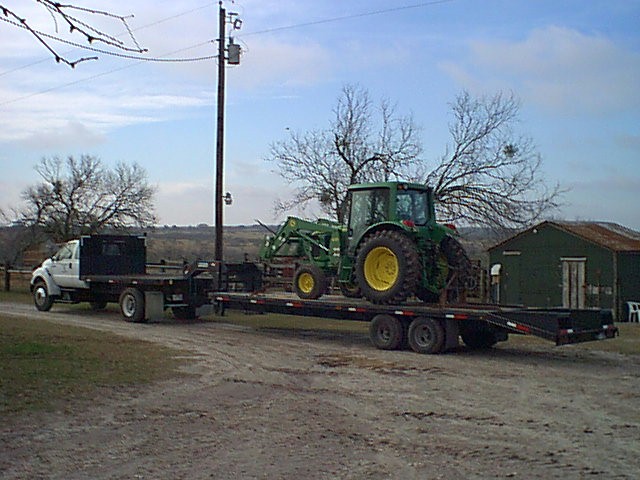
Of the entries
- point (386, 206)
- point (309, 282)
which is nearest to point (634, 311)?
point (386, 206)

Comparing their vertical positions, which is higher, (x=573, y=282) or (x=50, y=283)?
(x=573, y=282)

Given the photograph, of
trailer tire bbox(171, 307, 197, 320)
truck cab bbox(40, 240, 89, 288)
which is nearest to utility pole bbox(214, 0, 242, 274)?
trailer tire bbox(171, 307, 197, 320)

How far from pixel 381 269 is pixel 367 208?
4.86 ft

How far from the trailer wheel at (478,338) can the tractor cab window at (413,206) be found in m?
2.35

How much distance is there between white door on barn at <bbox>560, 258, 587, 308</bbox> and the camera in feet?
94.4

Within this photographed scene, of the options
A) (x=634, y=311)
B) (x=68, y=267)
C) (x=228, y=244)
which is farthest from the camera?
(x=228, y=244)

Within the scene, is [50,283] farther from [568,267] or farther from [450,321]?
[568,267]

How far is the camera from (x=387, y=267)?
16047mm

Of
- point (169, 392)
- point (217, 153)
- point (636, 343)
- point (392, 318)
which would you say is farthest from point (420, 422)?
point (217, 153)

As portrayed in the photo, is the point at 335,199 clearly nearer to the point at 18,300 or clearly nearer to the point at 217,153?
the point at 217,153

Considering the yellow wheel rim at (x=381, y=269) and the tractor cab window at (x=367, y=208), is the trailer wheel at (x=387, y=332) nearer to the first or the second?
the yellow wheel rim at (x=381, y=269)

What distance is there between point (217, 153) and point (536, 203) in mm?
10574

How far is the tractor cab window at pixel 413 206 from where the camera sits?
16734 mm

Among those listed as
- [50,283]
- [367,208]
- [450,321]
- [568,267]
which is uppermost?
[367,208]
